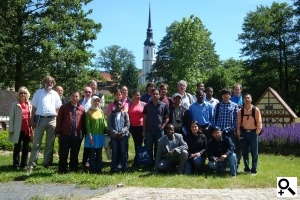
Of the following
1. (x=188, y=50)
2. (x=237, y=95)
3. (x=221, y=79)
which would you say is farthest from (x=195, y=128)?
(x=221, y=79)

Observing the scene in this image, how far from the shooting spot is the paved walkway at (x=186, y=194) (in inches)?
264

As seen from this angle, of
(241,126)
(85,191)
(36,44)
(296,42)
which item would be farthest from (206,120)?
(296,42)

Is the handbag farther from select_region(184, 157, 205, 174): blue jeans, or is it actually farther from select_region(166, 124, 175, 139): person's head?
select_region(184, 157, 205, 174): blue jeans

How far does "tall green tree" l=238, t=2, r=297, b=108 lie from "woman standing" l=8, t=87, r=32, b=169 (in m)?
37.2

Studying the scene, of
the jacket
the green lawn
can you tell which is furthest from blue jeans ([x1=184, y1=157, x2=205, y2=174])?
the jacket

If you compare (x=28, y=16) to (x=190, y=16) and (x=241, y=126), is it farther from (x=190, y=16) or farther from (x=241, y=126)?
(x=190, y=16)

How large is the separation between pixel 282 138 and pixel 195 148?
6.19m

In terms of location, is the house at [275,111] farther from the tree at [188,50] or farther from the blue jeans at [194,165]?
the tree at [188,50]

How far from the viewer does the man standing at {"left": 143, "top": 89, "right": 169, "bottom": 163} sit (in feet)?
30.5

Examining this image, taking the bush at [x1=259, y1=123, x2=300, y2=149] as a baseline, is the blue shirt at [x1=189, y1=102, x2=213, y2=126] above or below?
above

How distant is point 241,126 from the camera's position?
9.17 metres

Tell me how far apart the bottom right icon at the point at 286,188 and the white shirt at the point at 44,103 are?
510cm

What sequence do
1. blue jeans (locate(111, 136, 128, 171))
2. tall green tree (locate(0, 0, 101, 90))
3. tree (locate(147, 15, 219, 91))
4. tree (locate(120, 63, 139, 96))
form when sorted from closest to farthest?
blue jeans (locate(111, 136, 128, 171)) < tall green tree (locate(0, 0, 101, 90)) < tree (locate(147, 15, 219, 91)) < tree (locate(120, 63, 139, 96))

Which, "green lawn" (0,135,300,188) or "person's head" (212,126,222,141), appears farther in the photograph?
"person's head" (212,126,222,141)
